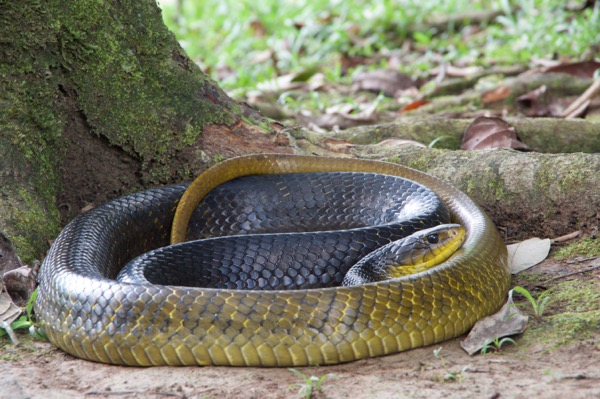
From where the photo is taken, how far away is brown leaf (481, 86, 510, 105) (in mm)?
8184

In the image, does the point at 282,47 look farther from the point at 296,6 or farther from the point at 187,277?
the point at 187,277

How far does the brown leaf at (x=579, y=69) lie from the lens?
8445 millimetres

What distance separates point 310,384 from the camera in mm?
3111

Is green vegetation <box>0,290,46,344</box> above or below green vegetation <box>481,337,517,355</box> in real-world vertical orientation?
above

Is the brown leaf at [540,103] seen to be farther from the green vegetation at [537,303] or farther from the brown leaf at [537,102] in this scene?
the green vegetation at [537,303]

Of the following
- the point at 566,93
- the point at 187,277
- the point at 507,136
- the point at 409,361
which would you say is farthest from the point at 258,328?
the point at 566,93

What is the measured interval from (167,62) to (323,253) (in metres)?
2.04

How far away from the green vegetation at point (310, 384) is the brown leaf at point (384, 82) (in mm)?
6145

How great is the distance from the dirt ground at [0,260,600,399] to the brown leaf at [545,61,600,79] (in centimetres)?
540

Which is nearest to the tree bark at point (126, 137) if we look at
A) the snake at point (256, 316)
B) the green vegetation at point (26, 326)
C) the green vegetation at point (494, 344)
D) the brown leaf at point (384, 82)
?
the green vegetation at point (26, 326)

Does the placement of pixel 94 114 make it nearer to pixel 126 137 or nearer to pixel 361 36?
pixel 126 137

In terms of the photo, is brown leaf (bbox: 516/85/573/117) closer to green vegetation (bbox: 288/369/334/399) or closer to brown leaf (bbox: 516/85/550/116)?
brown leaf (bbox: 516/85/550/116)

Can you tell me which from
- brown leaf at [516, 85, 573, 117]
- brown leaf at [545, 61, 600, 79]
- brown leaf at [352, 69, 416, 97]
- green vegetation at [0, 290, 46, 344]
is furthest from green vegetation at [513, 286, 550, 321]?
brown leaf at [352, 69, 416, 97]

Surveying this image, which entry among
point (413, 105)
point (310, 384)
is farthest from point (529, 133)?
point (310, 384)
